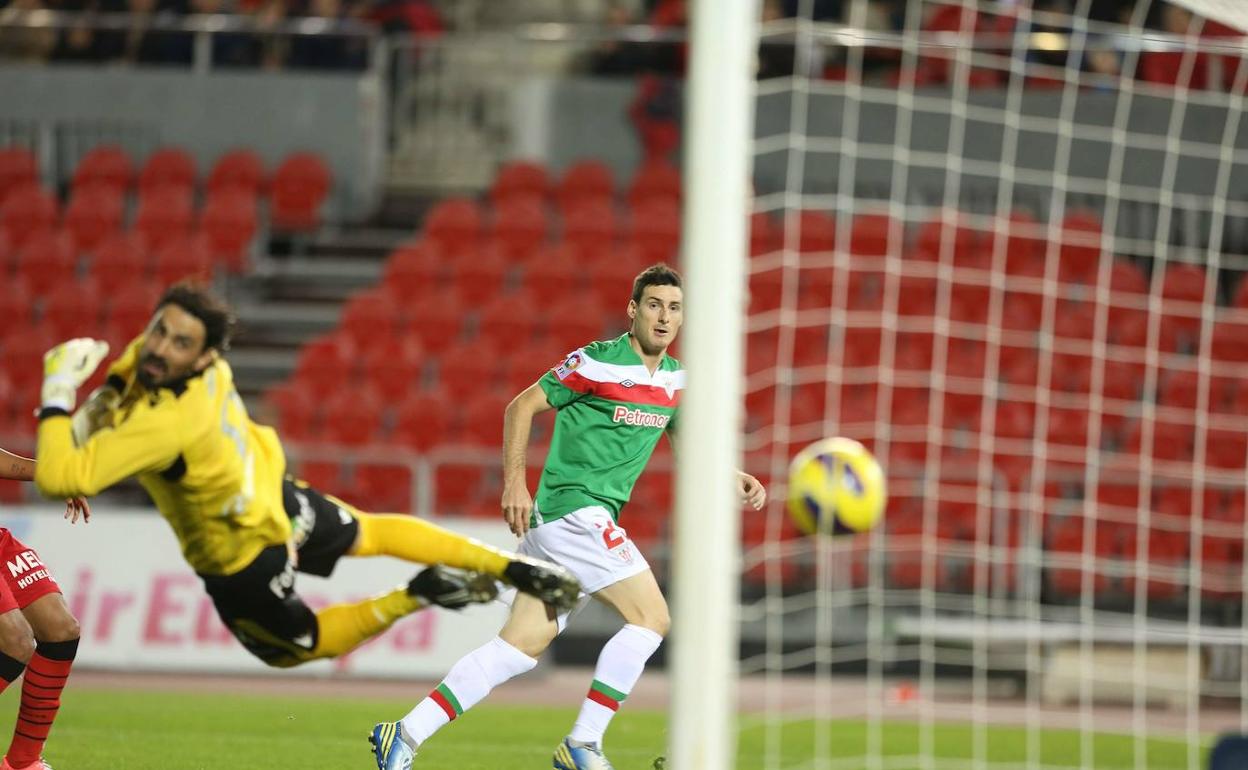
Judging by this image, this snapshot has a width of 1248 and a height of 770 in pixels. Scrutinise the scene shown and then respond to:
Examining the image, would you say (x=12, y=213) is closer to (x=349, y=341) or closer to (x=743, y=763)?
(x=349, y=341)

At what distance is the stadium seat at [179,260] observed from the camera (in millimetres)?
14797

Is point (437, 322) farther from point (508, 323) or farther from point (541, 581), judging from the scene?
point (541, 581)

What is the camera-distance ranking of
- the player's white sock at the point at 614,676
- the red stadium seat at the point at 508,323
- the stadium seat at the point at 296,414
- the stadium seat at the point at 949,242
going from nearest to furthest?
the player's white sock at the point at 614,676, the stadium seat at the point at 296,414, the red stadium seat at the point at 508,323, the stadium seat at the point at 949,242

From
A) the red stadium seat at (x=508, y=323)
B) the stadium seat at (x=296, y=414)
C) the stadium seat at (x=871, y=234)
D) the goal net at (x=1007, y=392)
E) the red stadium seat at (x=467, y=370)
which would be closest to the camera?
the goal net at (x=1007, y=392)

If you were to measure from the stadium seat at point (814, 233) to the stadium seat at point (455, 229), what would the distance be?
2945 millimetres

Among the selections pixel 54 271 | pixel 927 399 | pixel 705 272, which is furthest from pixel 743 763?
pixel 54 271

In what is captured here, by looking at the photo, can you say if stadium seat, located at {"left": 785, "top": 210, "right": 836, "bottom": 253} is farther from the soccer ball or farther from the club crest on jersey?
the club crest on jersey

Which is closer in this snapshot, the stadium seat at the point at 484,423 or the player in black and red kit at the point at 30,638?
Answer: the player in black and red kit at the point at 30,638

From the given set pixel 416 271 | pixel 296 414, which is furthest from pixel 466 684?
pixel 416 271

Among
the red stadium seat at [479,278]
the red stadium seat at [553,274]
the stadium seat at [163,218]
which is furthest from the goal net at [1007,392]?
the stadium seat at [163,218]

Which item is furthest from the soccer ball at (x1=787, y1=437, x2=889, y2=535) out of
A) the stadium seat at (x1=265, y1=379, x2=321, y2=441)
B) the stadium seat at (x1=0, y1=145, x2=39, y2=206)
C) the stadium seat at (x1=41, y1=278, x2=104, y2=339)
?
→ the stadium seat at (x1=0, y1=145, x2=39, y2=206)

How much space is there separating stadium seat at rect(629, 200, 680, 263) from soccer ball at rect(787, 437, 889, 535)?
808 centimetres

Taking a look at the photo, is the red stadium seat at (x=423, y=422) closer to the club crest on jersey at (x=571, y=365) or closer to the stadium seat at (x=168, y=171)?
the stadium seat at (x=168, y=171)

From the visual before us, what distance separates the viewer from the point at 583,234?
14.8 m
